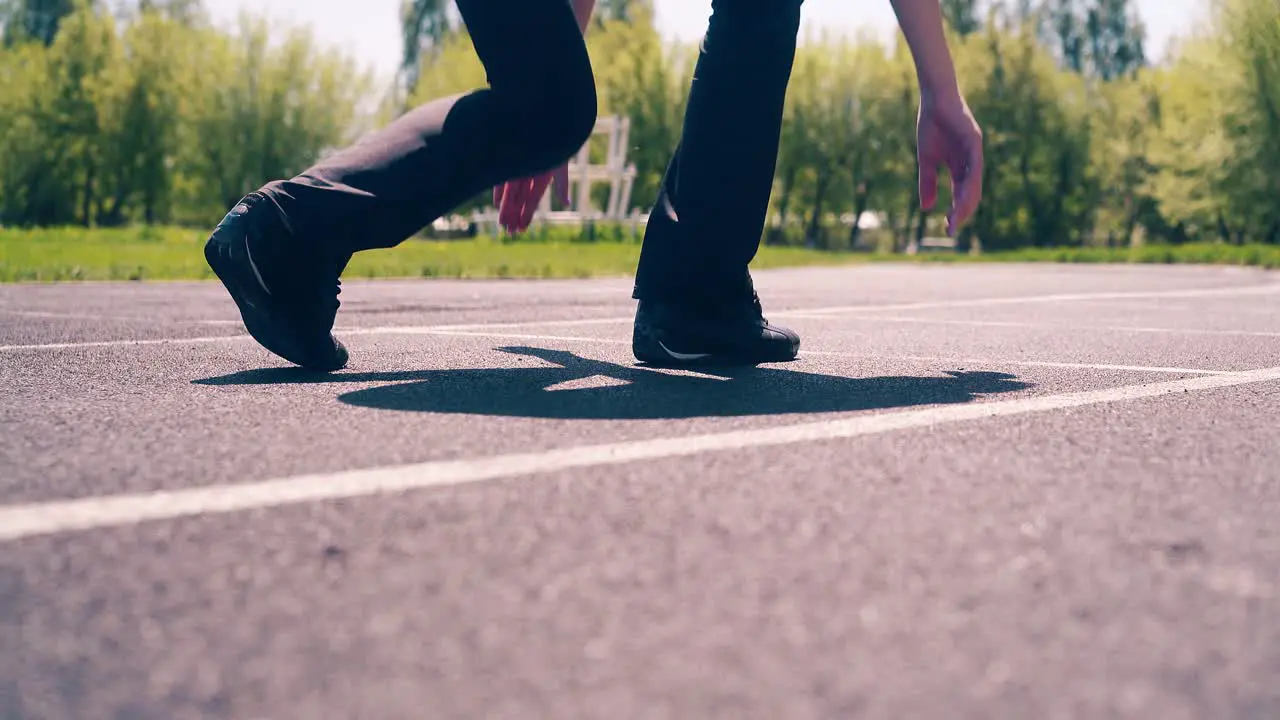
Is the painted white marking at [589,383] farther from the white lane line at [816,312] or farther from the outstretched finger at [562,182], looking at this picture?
the white lane line at [816,312]

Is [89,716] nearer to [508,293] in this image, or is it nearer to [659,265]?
[659,265]

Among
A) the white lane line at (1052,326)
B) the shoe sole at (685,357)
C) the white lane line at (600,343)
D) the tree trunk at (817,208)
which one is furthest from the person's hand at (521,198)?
the tree trunk at (817,208)

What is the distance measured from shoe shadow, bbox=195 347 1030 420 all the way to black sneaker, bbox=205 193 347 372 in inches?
3.5

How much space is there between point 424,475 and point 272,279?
1326 mm

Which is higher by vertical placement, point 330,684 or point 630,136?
point 630,136

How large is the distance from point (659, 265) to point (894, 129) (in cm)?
3848

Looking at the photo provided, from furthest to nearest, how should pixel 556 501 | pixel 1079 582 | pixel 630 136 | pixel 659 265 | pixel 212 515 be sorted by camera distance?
pixel 630 136
pixel 659 265
pixel 556 501
pixel 212 515
pixel 1079 582

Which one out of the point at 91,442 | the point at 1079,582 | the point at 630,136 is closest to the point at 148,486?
the point at 91,442

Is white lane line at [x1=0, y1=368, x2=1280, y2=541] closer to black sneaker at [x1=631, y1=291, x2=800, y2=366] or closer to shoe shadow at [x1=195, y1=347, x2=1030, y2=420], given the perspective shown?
shoe shadow at [x1=195, y1=347, x2=1030, y2=420]

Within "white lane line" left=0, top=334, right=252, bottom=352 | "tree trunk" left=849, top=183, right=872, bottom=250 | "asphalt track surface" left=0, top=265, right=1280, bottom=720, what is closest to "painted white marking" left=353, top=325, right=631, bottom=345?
"white lane line" left=0, top=334, right=252, bottom=352

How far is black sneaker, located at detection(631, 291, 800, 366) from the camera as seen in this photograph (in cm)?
335

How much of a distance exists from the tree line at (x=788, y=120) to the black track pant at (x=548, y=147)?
26862 mm

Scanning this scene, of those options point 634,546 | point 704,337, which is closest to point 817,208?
point 704,337

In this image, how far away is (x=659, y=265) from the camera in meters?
3.43
